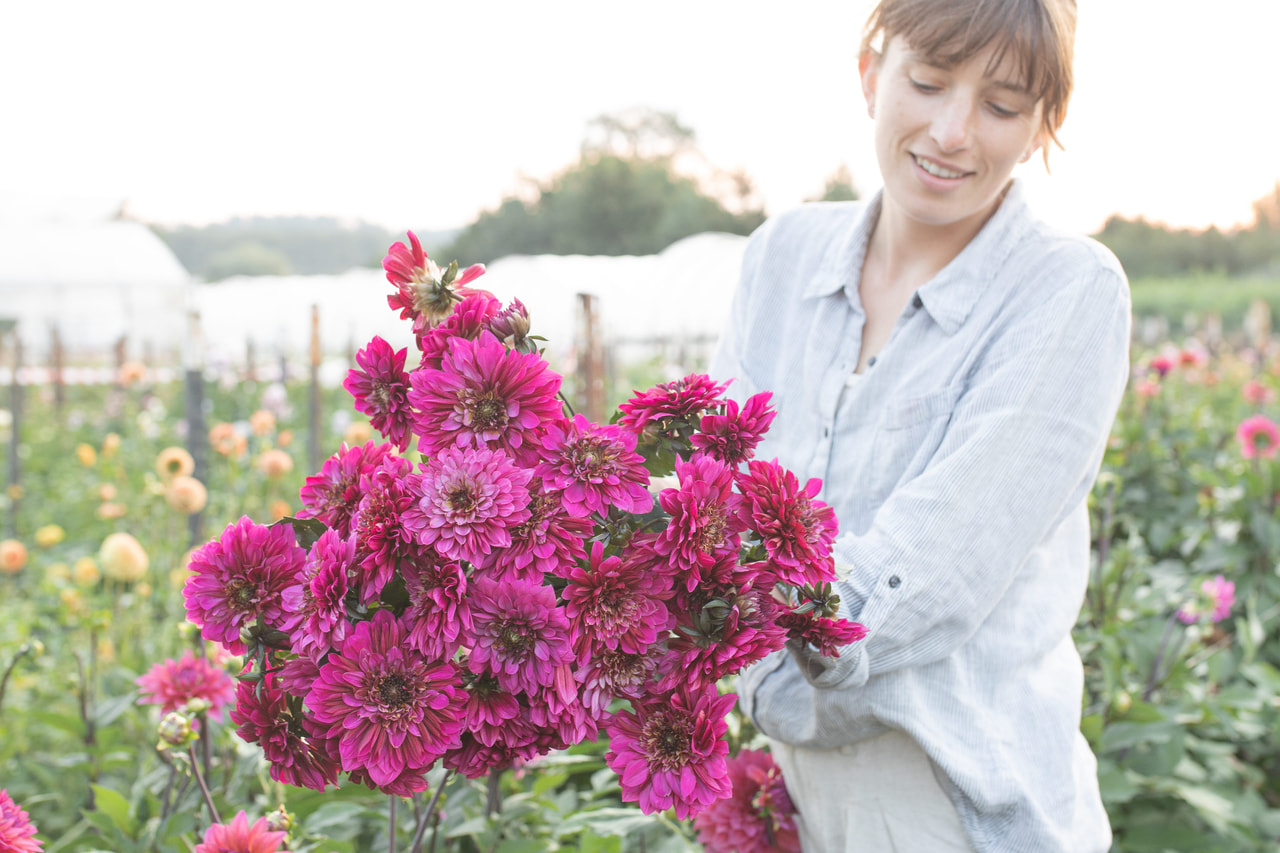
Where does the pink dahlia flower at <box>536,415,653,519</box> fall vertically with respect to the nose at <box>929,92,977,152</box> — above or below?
below

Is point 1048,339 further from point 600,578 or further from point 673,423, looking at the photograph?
point 600,578

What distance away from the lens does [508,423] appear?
0.74 meters

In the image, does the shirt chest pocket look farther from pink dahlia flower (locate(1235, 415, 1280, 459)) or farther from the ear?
pink dahlia flower (locate(1235, 415, 1280, 459))

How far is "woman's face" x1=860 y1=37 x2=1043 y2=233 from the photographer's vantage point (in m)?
1.06

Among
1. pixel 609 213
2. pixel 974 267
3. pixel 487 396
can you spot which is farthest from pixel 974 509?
pixel 609 213

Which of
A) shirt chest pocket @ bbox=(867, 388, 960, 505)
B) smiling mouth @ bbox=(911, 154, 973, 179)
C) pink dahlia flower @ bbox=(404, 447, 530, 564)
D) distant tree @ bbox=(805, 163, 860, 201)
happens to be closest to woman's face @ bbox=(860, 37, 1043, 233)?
smiling mouth @ bbox=(911, 154, 973, 179)

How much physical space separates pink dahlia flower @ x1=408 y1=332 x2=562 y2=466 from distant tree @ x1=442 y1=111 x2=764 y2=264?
3617 cm

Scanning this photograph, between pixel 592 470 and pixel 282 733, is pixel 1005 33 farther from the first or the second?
pixel 282 733

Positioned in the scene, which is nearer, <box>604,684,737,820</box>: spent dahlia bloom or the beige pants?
<box>604,684,737,820</box>: spent dahlia bloom

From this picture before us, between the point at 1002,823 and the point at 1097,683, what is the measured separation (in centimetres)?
121

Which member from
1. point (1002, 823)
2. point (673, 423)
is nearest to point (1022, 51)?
point (673, 423)

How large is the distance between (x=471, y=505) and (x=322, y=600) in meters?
0.14

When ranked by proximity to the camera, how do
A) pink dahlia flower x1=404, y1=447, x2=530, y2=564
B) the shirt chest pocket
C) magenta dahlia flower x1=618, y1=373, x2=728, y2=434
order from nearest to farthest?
pink dahlia flower x1=404, y1=447, x2=530, y2=564, magenta dahlia flower x1=618, y1=373, x2=728, y2=434, the shirt chest pocket

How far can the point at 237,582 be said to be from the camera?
0.77 meters
